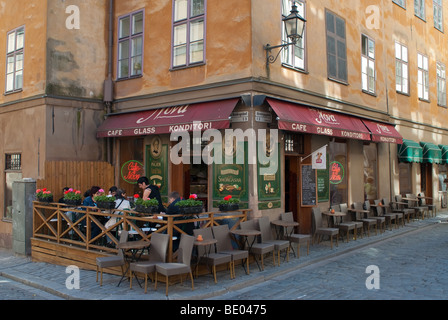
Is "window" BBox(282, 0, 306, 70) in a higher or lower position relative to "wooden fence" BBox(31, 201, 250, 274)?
higher

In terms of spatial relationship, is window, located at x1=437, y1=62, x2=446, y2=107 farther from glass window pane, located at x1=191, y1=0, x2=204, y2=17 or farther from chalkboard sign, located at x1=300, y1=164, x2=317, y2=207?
glass window pane, located at x1=191, y1=0, x2=204, y2=17

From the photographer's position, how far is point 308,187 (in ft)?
38.1

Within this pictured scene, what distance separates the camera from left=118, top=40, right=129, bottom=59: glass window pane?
41.9 ft

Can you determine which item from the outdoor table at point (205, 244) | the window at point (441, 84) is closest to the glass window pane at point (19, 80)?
the outdoor table at point (205, 244)

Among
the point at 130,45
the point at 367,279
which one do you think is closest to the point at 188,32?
the point at 130,45

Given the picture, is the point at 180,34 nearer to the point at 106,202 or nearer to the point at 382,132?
the point at 106,202

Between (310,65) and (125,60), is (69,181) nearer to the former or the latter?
(125,60)

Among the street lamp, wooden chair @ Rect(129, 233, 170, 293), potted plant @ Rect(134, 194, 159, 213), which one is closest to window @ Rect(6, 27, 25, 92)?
potted plant @ Rect(134, 194, 159, 213)

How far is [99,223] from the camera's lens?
879 centimetres

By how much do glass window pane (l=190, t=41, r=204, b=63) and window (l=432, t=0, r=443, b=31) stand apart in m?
14.5

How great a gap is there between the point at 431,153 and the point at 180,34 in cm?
1196

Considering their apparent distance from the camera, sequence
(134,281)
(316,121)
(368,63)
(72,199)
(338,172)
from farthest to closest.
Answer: (368,63), (338,172), (316,121), (72,199), (134,281)

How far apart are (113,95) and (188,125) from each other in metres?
4.11

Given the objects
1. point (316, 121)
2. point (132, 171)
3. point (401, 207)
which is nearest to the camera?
point (316, 121)
